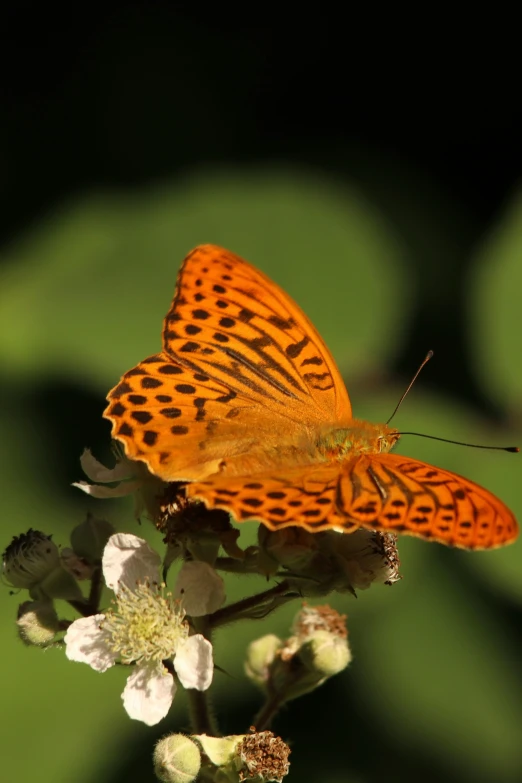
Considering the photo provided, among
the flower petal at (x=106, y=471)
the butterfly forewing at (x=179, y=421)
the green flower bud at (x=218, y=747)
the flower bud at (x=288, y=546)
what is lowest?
the green flower bud at (x=218, y=747)

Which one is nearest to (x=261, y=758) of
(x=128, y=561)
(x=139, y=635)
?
(x=139, y=635)

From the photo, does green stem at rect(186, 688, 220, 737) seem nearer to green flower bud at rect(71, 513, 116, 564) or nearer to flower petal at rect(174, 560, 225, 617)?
flower petal at rect(174, 560, 225, 617)

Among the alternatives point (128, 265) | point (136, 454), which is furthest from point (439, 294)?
point (136, 454)

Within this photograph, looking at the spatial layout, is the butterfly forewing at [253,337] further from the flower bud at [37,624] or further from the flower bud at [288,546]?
the flower bud at [37,624]

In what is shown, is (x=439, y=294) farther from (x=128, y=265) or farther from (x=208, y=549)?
(x=208, y=549)

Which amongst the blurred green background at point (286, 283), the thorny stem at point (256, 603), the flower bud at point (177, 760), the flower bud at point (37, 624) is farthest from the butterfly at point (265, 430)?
the blurred green background at point (286, 283)

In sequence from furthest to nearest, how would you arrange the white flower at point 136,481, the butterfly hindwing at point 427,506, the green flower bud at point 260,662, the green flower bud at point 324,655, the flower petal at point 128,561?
the green flower bud at point 260,662 → the green flower bud at point 324,655 → the white flower at point 136,481 → the flower petal at point 128,561 → the butterfly hindwing at point 427,506

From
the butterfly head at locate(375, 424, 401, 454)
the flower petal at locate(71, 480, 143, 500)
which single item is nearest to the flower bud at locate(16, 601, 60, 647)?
the flower petal at locate(71, 480, 143, 500)
